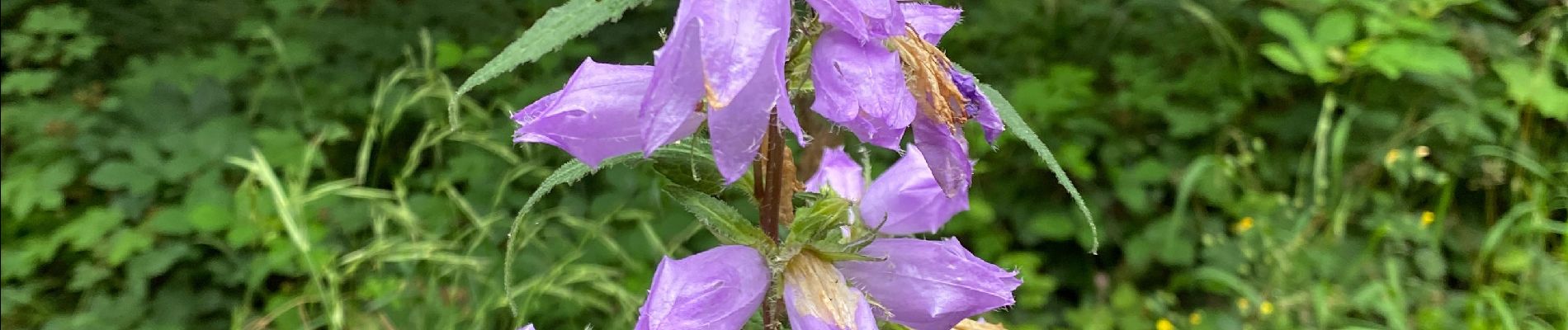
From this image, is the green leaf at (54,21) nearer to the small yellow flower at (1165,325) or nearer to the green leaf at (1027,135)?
the green leaf at (1027,135)

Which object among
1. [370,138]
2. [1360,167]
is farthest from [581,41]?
[1360,167]

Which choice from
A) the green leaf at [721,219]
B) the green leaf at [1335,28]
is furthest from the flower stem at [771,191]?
→ the green leaf at [1335,28]

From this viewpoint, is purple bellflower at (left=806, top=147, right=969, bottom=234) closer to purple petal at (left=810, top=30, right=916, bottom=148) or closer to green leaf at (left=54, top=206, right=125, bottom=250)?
purple petal at (left=810, top=30, right=916, bottom=148)

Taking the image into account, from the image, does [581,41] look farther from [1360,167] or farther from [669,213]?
[1360,167]

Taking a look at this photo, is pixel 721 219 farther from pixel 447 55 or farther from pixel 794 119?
pixel 447 55

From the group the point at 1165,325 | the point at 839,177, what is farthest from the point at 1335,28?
the point at 839,177

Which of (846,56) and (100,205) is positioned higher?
(846,56)

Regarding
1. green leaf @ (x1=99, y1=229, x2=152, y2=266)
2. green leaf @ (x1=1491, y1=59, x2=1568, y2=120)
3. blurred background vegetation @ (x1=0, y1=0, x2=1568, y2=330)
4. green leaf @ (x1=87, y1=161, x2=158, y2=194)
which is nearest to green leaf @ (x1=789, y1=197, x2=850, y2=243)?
blurred background vegetation @ (x1=0, y1=0, x2=1568, y2=330)
